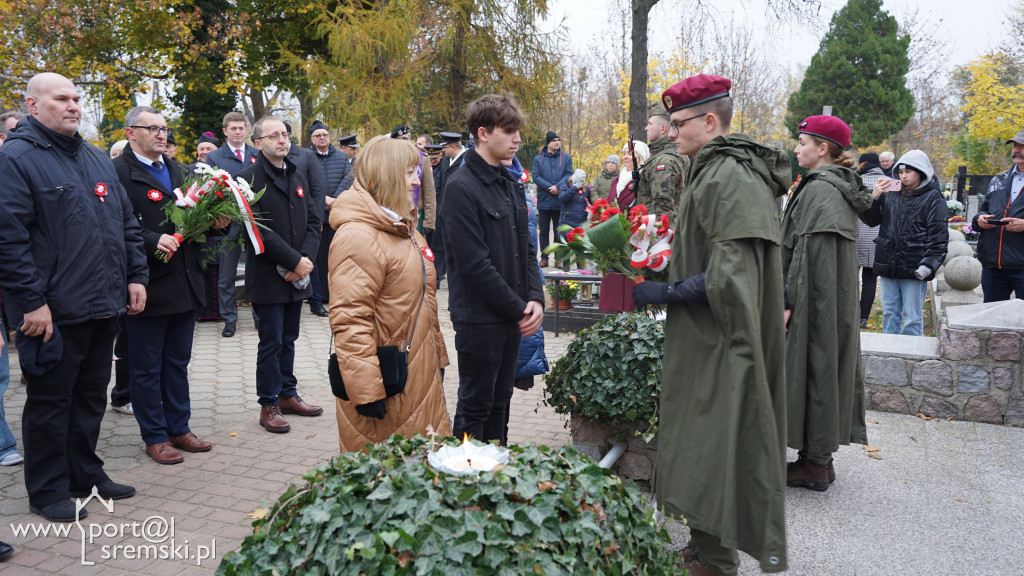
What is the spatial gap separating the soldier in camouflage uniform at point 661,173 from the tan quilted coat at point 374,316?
10.3 feet

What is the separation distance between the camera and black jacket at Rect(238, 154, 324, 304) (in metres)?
5.47

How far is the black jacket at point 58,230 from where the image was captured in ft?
12.4

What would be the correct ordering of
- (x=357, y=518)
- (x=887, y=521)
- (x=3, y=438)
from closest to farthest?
(x=357, y=518), (x=887, y=521), (x=3, y=438)

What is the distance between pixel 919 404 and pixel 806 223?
2682mm

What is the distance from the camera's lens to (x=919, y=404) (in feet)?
20.1

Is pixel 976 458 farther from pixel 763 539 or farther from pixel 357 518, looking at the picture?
pixel 357 518

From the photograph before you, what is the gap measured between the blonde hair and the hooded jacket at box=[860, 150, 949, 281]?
18.3 feet

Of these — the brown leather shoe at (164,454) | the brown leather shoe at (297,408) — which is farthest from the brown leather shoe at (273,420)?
the brown leather shoe at (164,454)

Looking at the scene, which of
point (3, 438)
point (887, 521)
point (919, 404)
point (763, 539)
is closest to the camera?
point (763, 539)

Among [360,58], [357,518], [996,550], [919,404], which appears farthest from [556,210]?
[357,518]

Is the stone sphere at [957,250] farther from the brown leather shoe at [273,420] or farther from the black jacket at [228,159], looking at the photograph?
the black jacket at [228,159]

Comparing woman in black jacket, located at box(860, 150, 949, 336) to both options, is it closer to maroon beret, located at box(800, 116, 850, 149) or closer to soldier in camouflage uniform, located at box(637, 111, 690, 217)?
soldier in camouflage uniform, located at box(637, 111, 690, 217)

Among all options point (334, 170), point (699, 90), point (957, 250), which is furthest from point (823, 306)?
point (957, 250)

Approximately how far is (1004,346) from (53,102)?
680 cm
